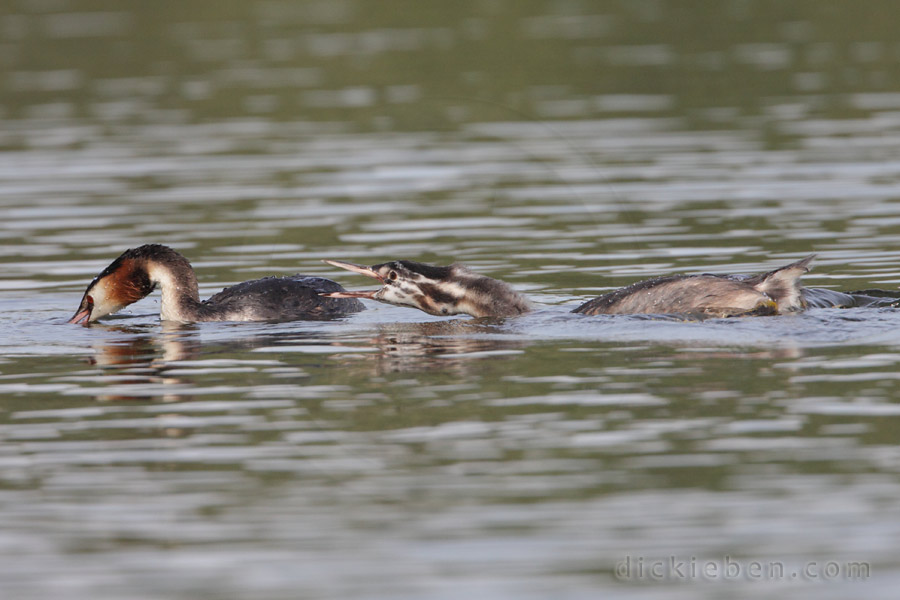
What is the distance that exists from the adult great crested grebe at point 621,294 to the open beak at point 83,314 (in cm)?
211

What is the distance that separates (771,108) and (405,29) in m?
11.7

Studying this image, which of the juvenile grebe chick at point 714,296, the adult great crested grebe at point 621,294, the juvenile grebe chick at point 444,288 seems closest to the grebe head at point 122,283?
the juvenile grebe chick at point 444,288

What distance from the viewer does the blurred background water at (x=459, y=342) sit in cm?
663

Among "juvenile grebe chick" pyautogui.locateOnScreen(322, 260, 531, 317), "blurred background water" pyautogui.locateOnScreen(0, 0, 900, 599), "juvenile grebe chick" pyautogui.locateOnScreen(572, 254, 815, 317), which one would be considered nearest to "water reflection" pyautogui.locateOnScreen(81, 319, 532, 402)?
"blurred background water" pyautogui.locateOnScreen(0, 0, 900, 599)

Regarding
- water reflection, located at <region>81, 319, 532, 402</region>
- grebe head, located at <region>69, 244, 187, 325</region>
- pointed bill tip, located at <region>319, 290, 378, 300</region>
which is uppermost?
grebe head, located at <region>69, 244, 187, 325</region>

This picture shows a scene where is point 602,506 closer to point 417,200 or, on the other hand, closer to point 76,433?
point 76,433

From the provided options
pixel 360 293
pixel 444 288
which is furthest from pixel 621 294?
pixel 360 293

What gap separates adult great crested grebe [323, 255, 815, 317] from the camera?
35.0 ft

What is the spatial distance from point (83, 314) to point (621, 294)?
14.3 feet

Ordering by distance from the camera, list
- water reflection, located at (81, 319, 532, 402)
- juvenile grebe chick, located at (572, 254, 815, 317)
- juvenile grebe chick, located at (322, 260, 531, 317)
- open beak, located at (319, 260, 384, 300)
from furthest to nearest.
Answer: juvenile grebe chick, located at (322, 260, 531, 317) → open beak, located at (319, 260, 384, 300) → juvenile grebe chick, located at (572, 254, 815, 317) → water reflection, located at (81, 319, 532, 402)

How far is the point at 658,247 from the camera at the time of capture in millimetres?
14203

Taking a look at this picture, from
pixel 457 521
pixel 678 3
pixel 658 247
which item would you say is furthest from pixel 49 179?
pixel 678 3

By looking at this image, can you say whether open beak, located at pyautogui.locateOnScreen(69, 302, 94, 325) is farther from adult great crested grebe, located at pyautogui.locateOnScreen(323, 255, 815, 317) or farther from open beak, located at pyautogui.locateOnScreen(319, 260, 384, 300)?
adult great crested grebe, located at pyautogui.locateOnScreen(323, 255, 815, 317)

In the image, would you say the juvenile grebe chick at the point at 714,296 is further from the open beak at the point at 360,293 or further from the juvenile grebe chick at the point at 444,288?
the open beak at the point at 360,293
